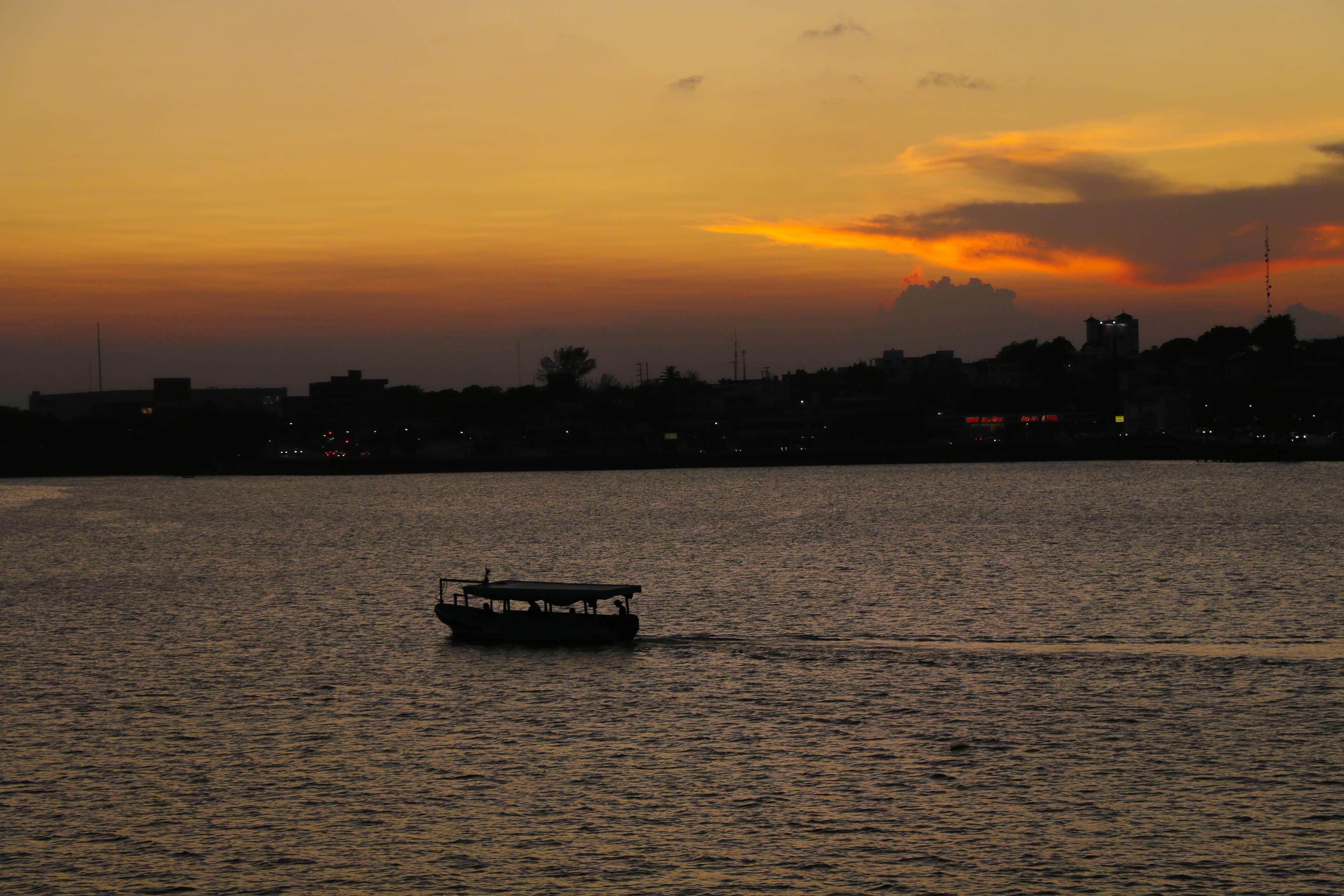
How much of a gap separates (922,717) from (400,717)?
17.9 meters

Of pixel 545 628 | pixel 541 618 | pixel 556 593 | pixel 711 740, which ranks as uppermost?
pixel 556 593

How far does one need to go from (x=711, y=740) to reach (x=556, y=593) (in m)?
18.9

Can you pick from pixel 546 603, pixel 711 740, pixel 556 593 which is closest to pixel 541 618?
pixel 556 593

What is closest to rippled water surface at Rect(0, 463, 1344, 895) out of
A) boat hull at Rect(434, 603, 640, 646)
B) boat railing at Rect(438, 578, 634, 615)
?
boat hull at Rect(434, 603, 640, 646)

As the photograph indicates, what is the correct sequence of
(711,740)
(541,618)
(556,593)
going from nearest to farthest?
(711,740), (541,618), (556,593)

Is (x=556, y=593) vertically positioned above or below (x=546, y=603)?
above

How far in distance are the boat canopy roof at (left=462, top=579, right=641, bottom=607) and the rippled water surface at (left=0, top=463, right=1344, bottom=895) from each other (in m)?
2.44

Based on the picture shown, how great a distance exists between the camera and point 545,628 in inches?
2263

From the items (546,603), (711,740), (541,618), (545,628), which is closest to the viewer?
(711,740)

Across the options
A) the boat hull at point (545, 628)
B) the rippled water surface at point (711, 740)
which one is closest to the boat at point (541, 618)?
the boat hull at point (545, 628)

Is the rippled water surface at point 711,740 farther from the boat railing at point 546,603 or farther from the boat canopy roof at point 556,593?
the boat canopy roof at point 556,593

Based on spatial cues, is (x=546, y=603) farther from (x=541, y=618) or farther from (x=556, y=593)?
(x=541, y=618)

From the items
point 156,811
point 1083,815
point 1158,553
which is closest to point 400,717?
point 156,811

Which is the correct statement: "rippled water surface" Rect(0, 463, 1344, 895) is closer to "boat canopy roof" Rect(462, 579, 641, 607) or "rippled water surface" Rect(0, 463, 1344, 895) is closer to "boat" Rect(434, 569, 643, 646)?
"boat" Rect(434, 569, 643, 646)
